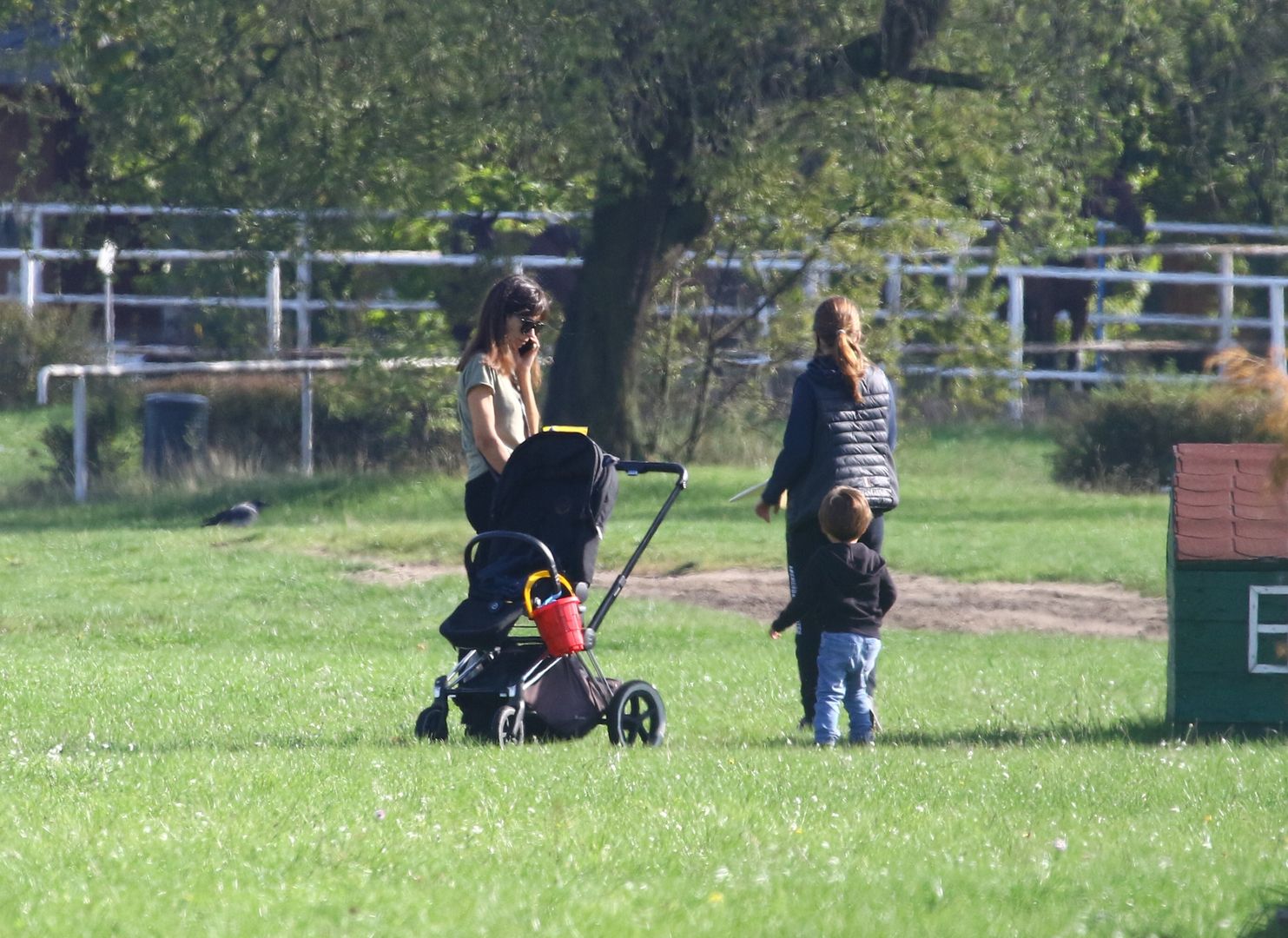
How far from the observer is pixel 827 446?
877 cm

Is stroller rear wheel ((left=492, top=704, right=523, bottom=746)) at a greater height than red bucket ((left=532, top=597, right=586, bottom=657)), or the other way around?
red bucket ((left=532, top=597, right=586, bottom=657))

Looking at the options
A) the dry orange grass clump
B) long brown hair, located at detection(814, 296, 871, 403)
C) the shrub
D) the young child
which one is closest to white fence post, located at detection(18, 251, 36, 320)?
the shrub

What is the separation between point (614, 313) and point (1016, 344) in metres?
5.14

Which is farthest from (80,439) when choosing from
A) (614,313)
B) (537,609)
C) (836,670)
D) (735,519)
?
(537,609)

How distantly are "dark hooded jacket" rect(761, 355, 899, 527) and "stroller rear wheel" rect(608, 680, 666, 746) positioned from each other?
3.63 feet

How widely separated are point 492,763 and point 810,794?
1.16m

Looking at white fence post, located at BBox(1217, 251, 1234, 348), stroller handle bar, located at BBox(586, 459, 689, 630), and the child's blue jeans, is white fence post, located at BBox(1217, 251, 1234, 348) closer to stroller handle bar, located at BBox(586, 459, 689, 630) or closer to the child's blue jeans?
the child's blue jeans

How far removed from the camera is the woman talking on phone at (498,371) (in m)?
8.06

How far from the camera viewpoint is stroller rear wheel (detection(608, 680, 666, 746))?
8055 mm

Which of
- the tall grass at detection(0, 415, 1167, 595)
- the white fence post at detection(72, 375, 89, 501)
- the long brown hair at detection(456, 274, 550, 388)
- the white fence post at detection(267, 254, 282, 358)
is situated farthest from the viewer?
the white fence post at detection(267, 254, 282, 358)

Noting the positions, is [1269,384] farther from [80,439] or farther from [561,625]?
[80,439]

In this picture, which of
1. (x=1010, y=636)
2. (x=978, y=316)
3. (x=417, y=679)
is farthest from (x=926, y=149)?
(x=417, y=679)

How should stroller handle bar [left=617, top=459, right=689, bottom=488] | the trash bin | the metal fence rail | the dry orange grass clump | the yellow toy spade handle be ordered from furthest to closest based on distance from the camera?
the trash bin < the metal fence rail < stroller handle bar [left=617, top=459, right=689, bottom=488] < the yellow toy spade handle < the dry orange grass clump

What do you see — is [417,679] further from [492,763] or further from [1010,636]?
[1010,636]
